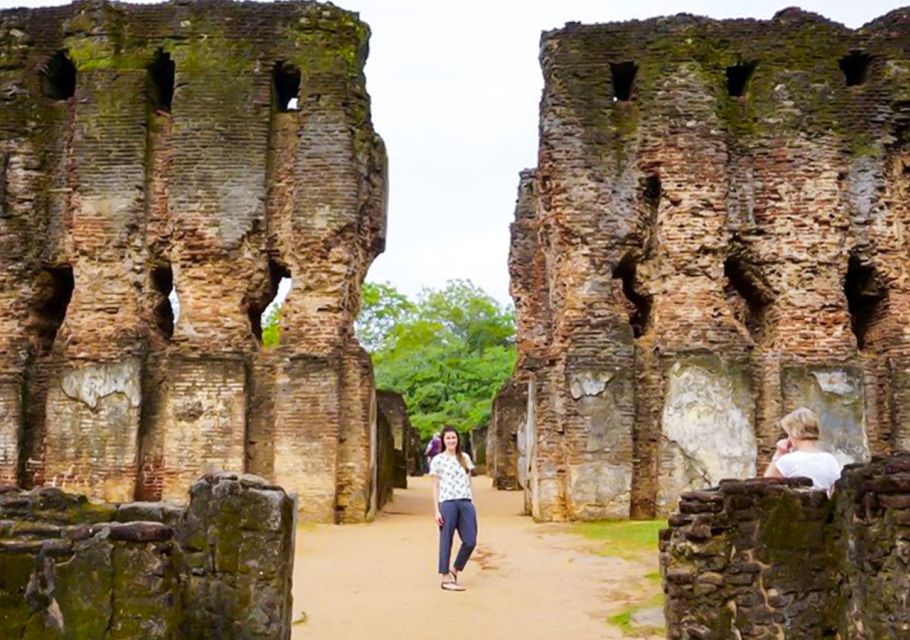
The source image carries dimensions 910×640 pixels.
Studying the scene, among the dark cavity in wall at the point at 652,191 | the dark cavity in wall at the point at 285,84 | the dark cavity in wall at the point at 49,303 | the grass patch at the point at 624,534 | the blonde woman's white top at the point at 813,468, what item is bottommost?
the grass patch at the point at 624,534

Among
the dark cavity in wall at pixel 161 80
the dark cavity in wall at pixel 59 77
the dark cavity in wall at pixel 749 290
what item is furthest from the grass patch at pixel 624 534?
the dark cavity in wall at pixel 59 77

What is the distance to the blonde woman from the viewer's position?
639cm

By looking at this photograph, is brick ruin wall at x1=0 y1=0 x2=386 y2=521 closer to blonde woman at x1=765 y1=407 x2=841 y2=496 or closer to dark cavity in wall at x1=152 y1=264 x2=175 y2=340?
dark cavity in wall at x1=152 y1=264 x2=175 y2=340

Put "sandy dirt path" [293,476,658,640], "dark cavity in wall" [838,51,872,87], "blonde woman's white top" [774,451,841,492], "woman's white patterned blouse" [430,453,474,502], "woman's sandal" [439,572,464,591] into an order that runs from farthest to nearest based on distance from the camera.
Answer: "dark cavity in wall" [838,51,872,87], "woman's white patterned blouse" [430,453,474,502], "woman's sandal" [439,572,464,591], "sandy dirt path" [293,476,658,640], "blonde woman's white top" [774,451,841,492]

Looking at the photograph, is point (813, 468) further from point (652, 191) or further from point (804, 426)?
point (652, 191)

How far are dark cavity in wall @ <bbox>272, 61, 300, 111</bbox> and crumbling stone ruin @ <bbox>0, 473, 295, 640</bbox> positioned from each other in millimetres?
9880

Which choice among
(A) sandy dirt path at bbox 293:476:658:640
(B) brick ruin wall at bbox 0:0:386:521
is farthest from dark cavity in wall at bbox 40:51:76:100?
(A) sandy dirt path at bbox 293:476:658:640

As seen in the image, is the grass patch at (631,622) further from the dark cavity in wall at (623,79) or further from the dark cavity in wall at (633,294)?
the dark cavity in wall at (623,79)

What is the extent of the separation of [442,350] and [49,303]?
852 inches

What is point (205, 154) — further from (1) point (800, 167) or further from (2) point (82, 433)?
(1) point (800, 167)

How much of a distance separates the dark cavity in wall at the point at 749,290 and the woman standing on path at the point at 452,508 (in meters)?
7.30

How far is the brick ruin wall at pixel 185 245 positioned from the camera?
14117mm

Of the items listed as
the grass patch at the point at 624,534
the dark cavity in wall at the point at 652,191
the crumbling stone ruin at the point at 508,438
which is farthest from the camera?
the crumbling stone ruin at the point at 508,438

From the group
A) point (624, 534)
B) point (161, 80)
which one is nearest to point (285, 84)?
point (161, 80)
